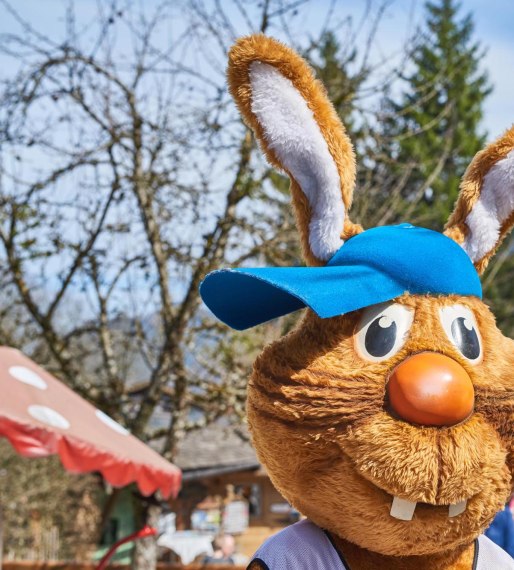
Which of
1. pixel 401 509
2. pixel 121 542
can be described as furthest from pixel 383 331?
pixel 121 542

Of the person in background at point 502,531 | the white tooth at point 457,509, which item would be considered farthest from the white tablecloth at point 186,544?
the white tooth at point 457,509

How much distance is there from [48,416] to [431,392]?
3.16 m

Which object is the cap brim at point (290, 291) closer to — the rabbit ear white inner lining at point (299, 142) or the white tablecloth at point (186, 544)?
the rabbit ear white inner lining at point (299, 142)

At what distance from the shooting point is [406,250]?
95.5 inches

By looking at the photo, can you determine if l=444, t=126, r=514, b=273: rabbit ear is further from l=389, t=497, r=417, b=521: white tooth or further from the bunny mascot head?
l=389, t=497, r=417, b=521: white tooth

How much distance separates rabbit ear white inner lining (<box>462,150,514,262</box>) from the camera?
106 inches

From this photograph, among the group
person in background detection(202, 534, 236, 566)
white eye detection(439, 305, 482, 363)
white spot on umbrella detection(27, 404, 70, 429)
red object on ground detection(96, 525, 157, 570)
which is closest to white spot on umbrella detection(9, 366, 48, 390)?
white spot on umbrella detection(27, 404, 70, 429)

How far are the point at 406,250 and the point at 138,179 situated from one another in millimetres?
4921

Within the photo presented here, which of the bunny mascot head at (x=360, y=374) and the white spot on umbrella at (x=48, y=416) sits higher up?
the bunny mascot head at (x=360, y=374)

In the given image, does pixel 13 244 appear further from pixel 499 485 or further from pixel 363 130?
pixel 499 485

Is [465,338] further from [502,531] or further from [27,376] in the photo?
[27,376]

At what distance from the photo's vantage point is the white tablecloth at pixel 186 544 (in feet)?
49.2

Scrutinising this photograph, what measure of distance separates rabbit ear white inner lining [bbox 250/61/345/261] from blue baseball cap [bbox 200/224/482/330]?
0.10m

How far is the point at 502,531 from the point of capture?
3.00m
